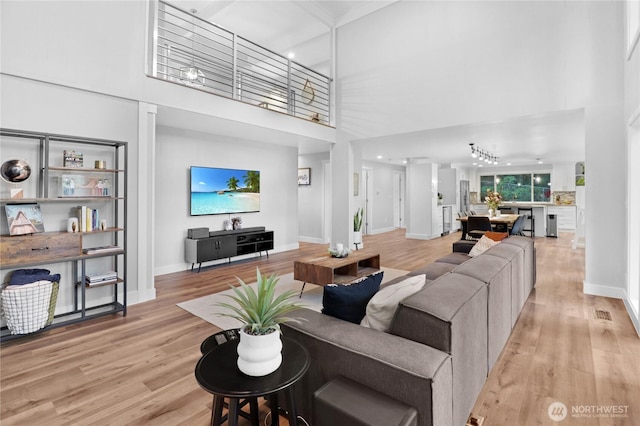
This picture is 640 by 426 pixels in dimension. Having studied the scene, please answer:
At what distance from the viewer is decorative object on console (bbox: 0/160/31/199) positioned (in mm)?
2734

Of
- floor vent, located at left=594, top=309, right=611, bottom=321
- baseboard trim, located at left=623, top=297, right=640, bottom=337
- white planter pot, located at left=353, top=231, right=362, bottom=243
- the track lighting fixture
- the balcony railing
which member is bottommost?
floor vent, located at left=594, top=309, right=611, bottom=321

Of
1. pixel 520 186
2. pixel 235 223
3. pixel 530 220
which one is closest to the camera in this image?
pixel 235 223

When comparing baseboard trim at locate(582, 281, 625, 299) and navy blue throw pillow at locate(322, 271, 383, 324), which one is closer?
navy blue throw pillow at locate(322, 271, 383, 324)

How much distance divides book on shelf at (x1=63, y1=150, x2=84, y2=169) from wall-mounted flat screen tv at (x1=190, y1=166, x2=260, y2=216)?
2154 mm

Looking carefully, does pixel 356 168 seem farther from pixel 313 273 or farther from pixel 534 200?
pixel 534 200

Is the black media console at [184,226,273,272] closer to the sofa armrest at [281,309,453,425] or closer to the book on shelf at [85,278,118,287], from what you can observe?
the book on shelf at [85,278,118,287]

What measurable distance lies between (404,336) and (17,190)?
346 cm

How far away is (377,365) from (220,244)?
4.50 m

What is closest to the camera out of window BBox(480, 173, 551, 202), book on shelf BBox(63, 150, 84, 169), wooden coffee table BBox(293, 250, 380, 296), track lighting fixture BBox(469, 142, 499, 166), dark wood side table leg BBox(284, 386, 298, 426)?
dark wood side table leg BBox(284, 386, 298, 426)

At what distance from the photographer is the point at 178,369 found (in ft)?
7.43

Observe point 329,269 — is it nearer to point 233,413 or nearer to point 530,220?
point 233,413

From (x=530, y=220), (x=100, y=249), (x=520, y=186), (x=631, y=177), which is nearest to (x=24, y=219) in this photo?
(x=100, y=249)

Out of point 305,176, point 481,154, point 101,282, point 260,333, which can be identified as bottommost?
point 101,282

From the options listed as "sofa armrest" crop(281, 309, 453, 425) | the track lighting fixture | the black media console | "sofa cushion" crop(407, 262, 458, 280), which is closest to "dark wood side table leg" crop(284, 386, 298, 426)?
"sofa armrest" crop(281, 309, 453, 425)
